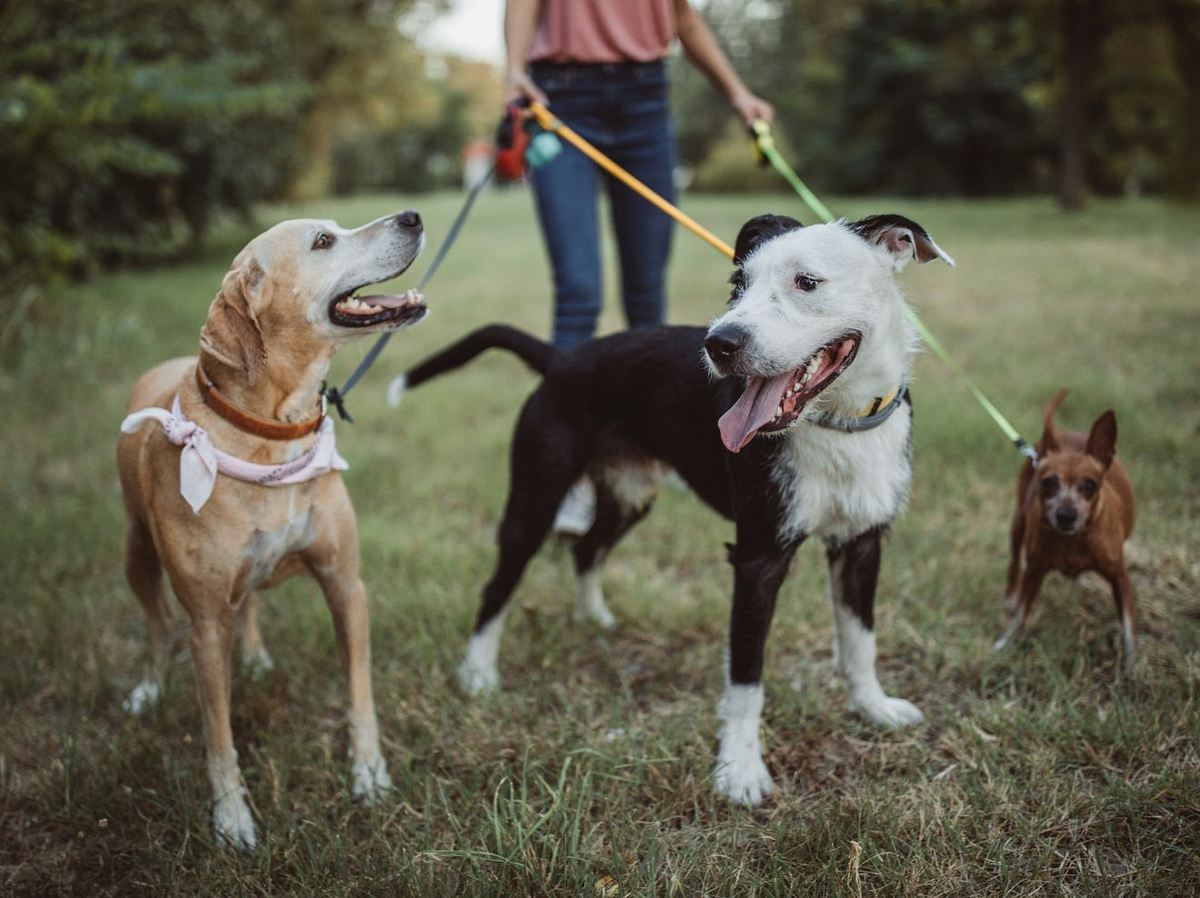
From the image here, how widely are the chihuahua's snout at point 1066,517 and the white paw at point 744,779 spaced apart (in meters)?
1.13

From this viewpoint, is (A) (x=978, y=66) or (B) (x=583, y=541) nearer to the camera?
(B) (x=583, y=541)

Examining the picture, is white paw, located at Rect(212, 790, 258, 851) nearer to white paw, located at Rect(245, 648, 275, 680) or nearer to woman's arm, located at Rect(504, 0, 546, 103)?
white paw, located at Rect(245, 648, 275, 680)

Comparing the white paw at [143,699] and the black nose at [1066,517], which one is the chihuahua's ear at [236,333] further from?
the black nose at [1066,517]

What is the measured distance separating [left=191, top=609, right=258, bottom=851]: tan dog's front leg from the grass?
0.06m

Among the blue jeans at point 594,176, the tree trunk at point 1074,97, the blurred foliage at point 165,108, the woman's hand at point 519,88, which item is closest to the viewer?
the woman's hand at point 519,88

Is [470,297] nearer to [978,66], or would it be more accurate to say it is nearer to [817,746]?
[817,746]

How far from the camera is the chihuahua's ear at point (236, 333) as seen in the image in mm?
2465

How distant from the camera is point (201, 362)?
257 cm

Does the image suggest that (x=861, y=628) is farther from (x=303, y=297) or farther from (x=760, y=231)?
(x=303, y=297)

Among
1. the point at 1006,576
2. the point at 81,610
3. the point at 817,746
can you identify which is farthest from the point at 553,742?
the point at 81,610

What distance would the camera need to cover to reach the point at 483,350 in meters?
3.28

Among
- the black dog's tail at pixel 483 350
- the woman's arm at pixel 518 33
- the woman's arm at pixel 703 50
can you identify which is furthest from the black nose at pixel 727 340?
the woman's arm at pixel 703 50

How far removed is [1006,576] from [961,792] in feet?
4.42

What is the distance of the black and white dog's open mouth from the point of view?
2.31 meters
